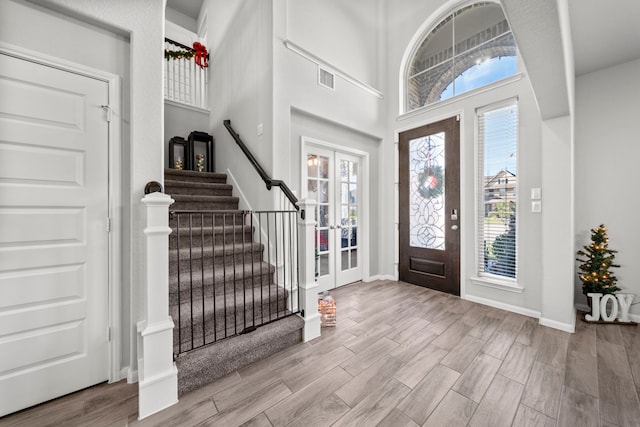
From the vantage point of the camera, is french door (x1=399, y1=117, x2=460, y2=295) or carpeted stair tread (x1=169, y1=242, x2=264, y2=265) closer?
carpeted stair tread (x1=169, y1=242, x2=264, y2=265)

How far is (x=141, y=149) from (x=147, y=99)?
0.36 metres

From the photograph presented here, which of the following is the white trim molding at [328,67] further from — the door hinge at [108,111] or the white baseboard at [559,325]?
the white baseboard at [559,325]

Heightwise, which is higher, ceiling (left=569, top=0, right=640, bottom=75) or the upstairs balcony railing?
the upstairs balcony railing

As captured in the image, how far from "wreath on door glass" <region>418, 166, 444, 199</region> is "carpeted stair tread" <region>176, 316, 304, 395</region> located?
2.58 metres

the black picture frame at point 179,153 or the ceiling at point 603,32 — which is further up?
the ceiling at point 603,32

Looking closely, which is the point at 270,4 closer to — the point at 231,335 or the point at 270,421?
the point at 231,335

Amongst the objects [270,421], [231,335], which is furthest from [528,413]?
[231,335]

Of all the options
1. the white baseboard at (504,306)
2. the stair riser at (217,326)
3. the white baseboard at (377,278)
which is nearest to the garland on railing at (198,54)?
the stair riser at (217,326)

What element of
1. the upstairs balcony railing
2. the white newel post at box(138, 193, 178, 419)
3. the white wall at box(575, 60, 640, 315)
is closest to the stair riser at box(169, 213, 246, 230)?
the white newel post at box(138, 193, 178, 419)

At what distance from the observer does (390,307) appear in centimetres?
292

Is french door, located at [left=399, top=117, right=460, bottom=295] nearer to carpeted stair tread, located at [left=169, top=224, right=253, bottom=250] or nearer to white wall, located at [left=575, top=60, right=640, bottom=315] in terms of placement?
white wall, located at [left=575, top=60, right=640, bottom=315]

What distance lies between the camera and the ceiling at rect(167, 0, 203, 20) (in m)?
4.98

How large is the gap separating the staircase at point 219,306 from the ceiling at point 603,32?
10.6ft

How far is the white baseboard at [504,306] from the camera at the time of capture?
105 inches
